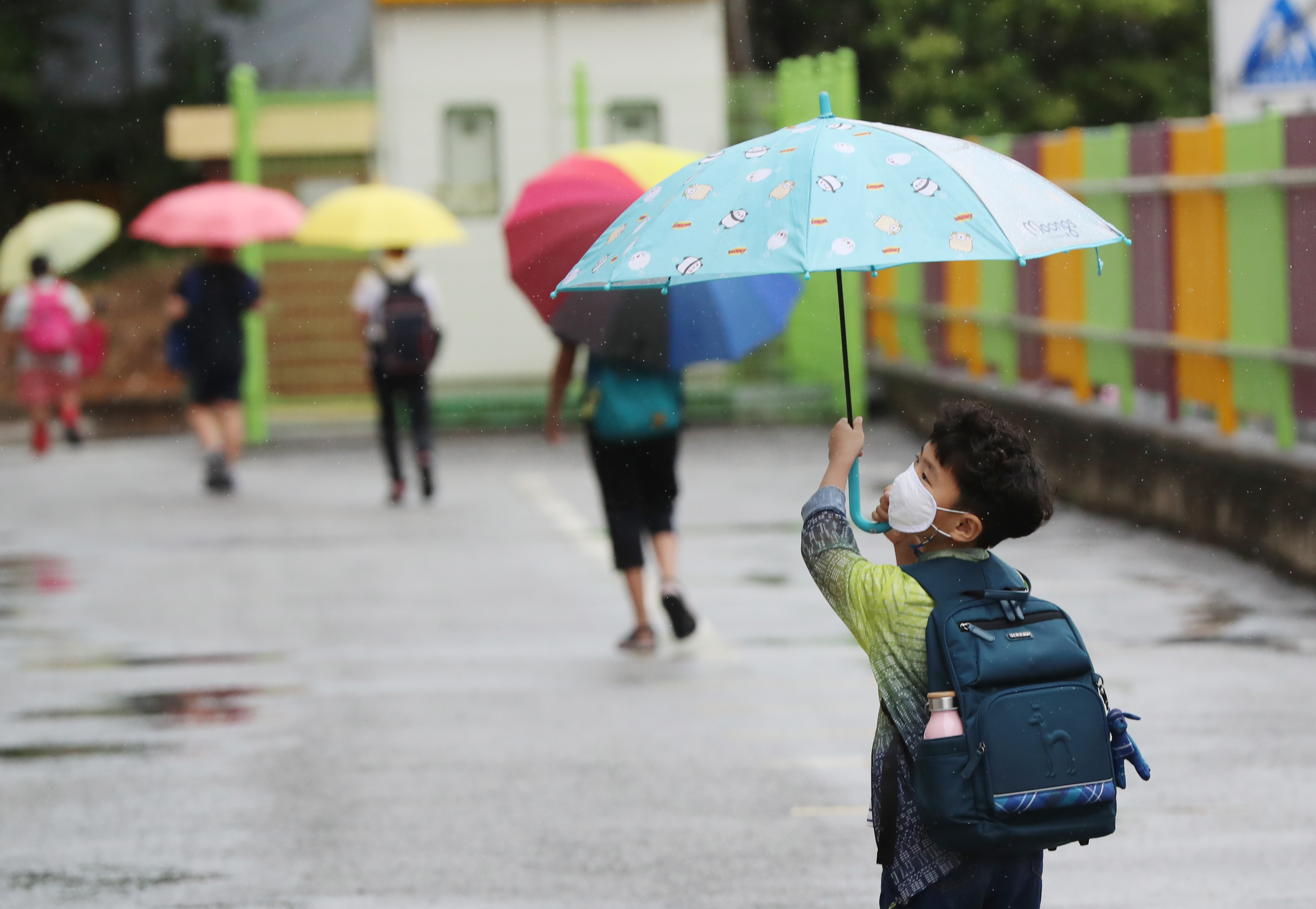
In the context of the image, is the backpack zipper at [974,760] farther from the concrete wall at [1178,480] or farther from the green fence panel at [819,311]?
the green fence panel at [819,311]

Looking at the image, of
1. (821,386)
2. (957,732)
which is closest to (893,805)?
(957,732)

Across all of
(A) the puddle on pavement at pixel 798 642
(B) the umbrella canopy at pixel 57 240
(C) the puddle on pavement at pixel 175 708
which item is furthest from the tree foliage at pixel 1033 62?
(C) the puddle on pavement at pixel 175 708

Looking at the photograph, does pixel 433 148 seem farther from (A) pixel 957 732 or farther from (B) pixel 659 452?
(A) pixel 957 732

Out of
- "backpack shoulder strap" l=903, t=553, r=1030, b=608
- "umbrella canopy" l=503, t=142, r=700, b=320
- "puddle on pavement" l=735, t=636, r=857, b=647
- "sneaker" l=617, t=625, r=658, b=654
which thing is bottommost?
"puddle on pavement" l=735, t=636, r=857, b=647

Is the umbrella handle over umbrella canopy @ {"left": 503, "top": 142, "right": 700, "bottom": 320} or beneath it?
beneath

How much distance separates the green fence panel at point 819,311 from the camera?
61.9ft

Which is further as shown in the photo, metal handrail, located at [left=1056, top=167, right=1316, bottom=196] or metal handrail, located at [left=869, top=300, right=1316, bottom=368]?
metal handrail, located at [left=869, top=300, right=1316, bottom=368]

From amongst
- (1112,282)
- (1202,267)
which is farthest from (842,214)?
(1112,282)

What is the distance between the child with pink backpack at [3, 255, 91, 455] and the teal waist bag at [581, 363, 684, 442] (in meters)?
11.0

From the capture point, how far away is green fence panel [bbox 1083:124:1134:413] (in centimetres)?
1316

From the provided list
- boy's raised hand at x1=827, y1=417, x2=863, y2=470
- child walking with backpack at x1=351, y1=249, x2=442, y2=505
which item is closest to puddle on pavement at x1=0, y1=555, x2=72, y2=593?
child walking with backpack at x1=351, y1=249, x2=442, y2=505

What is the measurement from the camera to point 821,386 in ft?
63.8

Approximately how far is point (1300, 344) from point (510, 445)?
8.78 metres

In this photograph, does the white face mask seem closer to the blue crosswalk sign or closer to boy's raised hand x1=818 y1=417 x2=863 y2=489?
boy's raised hand x1=818 y1=417 x2=863 y2=489
